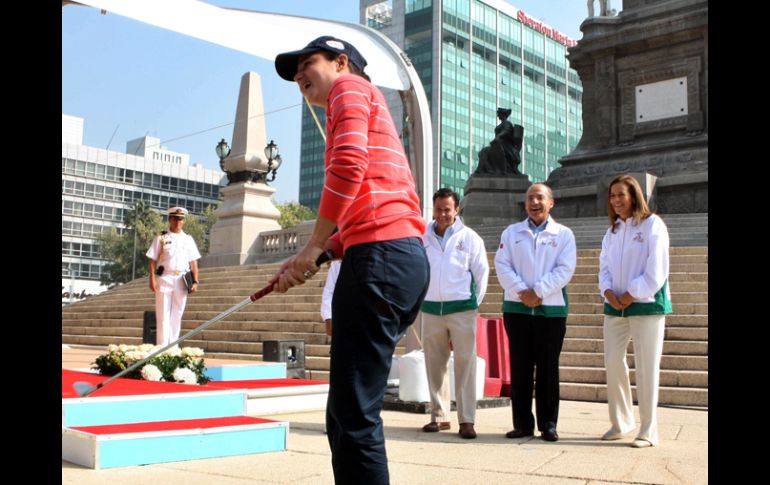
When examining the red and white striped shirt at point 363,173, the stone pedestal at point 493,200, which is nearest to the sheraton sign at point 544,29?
the stone pedestal at point 493,200

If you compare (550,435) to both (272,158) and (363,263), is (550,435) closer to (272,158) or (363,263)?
(363,263)

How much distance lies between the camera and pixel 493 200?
2755cm

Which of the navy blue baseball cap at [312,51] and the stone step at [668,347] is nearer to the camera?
the navy blue baseball cap at [312,51]

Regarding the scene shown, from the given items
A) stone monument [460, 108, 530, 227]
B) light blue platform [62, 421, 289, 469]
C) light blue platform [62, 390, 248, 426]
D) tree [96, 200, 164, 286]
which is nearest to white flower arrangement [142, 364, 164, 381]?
light blue platform [62, 390, 248, 426]

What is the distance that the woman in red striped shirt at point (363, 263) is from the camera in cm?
261

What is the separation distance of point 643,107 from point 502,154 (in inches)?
240

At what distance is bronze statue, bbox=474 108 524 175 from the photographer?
2886cm

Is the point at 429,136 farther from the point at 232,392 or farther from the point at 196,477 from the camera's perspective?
the point at 196,477

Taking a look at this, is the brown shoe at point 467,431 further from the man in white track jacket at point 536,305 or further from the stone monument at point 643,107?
the stone monument at point 643,107

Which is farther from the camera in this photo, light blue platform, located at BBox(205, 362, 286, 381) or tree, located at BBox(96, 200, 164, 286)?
tree, located at BBox(96, 200, 164, 286)

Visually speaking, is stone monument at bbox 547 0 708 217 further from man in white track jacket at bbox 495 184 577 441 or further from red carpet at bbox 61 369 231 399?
red carpet at bbox 61 369 231 399

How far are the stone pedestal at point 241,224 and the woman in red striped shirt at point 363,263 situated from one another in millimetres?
22576

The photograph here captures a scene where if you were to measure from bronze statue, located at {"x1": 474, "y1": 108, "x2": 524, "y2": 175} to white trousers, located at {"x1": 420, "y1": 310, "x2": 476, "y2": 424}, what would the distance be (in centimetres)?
2255
